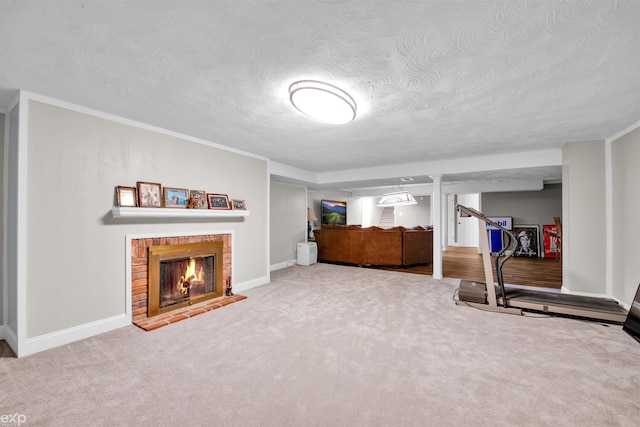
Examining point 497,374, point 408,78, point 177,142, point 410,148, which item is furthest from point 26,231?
point 410,148

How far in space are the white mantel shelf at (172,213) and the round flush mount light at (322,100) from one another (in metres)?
2.00

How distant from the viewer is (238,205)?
4.17 m

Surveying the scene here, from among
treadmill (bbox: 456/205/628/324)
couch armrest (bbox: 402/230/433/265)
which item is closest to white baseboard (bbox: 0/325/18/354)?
treadmill (bbox: 456/205/628/324)

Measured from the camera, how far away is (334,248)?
22.6 ft

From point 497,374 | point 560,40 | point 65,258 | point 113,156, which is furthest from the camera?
point 113,156

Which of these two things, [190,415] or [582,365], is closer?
[190,415]

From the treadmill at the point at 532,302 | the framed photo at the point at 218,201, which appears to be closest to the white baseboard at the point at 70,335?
the framed photo at the point at 218,201

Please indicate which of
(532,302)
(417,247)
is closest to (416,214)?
(417,247)

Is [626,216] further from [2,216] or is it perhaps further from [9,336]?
[2,216]

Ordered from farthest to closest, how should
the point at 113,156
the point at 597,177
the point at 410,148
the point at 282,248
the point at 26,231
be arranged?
1. the point at 282,248
2. the point at 410,148
3. the point at 597,177
4. the point at 113,156
5. the point at 26,231

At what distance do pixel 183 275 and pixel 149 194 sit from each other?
112 centimetres

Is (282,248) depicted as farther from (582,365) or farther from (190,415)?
(582,365)

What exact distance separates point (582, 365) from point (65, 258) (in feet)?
14.9

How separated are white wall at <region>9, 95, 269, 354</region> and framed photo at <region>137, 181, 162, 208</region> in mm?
92
